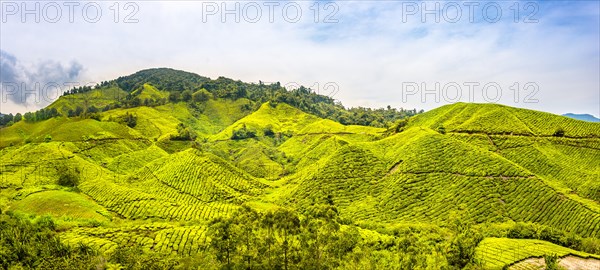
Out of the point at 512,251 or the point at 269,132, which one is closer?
the point at 512,251

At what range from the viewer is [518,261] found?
44688 millimetres

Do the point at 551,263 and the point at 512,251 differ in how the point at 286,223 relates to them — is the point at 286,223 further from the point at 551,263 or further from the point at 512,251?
the point at 551,263

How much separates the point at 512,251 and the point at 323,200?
120 feet

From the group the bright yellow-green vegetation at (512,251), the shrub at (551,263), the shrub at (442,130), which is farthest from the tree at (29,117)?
the shrub at (551,263)

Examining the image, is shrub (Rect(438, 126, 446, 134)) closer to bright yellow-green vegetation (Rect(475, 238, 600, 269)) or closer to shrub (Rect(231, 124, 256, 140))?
bright yellow-green vegetation (Rect(475, 238, 600, 269))

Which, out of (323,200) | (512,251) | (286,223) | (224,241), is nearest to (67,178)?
(323,200)

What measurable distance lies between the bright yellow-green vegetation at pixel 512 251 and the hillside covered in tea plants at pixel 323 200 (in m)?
0.23

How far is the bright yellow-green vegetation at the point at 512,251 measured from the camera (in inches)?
1769

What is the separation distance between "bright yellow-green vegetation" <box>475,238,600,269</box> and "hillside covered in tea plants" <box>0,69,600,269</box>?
0.23 metres

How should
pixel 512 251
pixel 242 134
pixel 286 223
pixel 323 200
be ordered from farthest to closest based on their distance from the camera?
pixel 242 134 → pixel 323 200 → pixel 512 251 → pixel 286 223

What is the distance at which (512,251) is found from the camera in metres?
46.7

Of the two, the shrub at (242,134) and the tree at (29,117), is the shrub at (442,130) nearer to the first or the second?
the shrub at (242,134)

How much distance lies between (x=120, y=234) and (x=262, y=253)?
24339 millimetres

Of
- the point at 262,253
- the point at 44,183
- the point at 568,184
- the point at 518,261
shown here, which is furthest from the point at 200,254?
the point at 568,184
